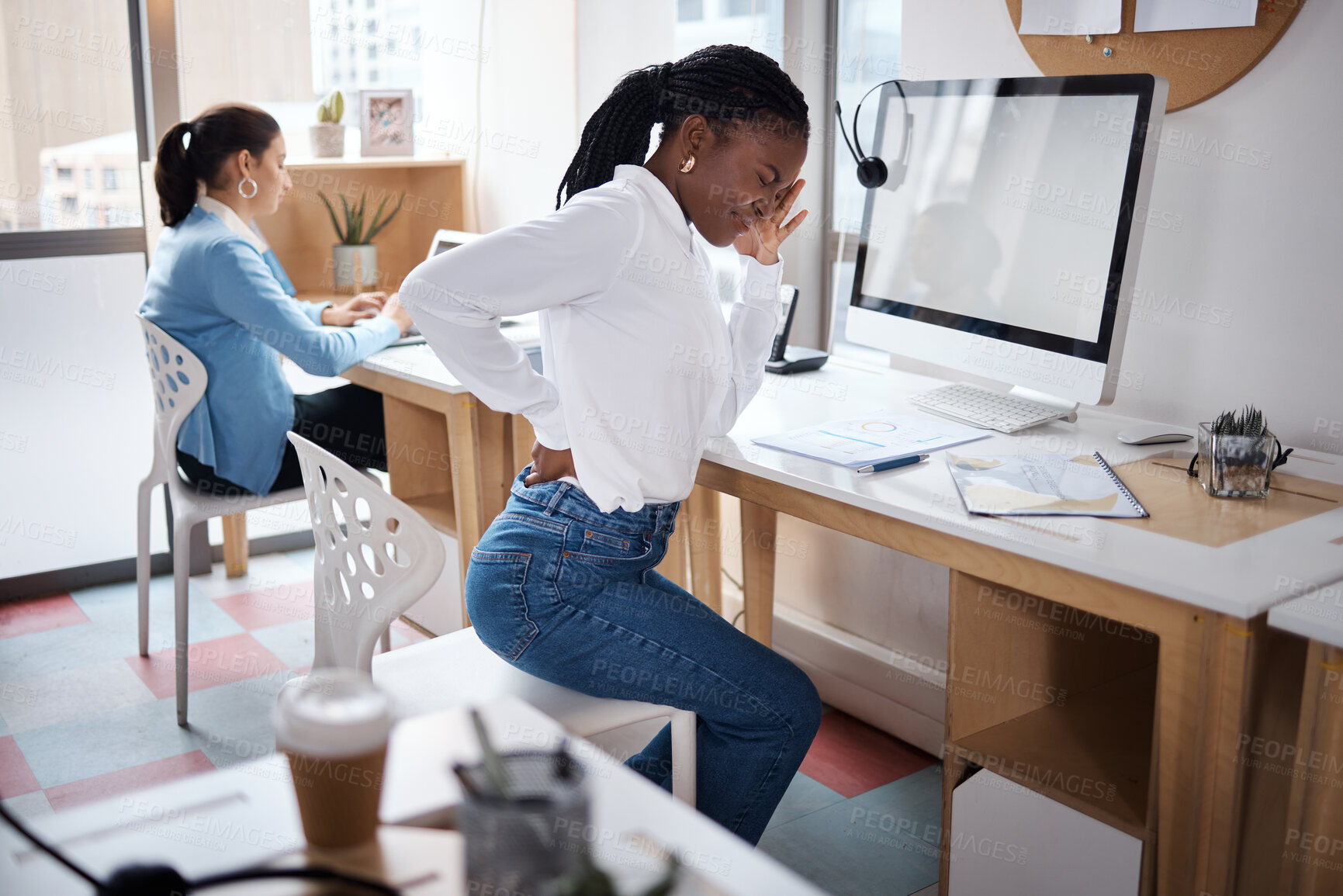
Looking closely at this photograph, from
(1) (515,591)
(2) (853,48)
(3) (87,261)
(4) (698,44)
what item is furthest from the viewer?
(3) (87,261)

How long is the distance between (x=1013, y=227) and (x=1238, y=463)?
1.71 feet

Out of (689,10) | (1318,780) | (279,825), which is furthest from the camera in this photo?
(689,10)

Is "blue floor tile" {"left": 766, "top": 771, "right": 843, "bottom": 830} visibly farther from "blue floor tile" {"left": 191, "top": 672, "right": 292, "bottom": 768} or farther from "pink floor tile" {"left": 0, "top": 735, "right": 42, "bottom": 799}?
"pink floor tile" {"left": 0, "top": 735, "right": 42, "bottom": 799}

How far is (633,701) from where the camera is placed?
1486mm

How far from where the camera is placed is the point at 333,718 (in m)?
0.71

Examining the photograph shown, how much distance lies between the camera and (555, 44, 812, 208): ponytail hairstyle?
4.77ft

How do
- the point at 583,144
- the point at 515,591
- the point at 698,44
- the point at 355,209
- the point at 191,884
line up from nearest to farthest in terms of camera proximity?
1. the point at 191,884
2. the point at 515,591
3. the point at 583,144
4. the point at 698,44
5. the point at 355,209

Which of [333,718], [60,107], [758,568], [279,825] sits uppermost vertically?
[60,107]

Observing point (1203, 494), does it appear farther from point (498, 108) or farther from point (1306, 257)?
point (498, 108)

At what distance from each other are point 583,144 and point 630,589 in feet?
2.03

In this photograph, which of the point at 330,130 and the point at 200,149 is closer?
the point at 200,149

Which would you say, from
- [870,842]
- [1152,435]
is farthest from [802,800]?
[1152,435]

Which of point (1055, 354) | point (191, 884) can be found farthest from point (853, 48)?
point (191, 884)

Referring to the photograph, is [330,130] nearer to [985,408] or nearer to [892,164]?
[892,164]
